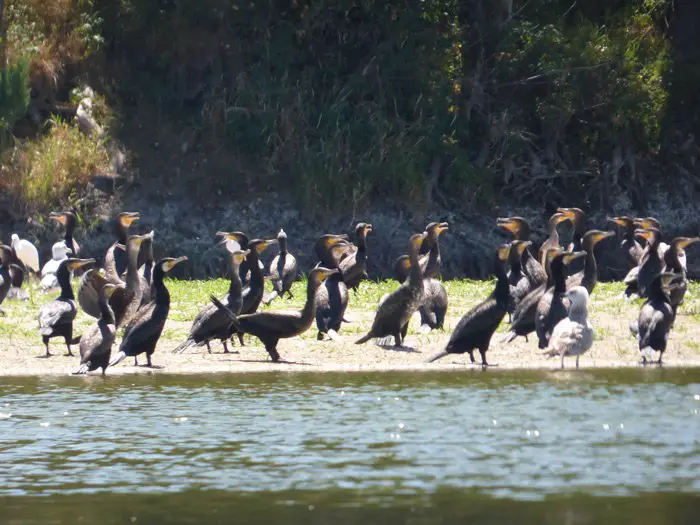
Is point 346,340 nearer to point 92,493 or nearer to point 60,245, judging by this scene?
point 60,245

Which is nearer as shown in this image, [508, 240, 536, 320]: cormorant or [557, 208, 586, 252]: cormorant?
[508, 240, 536, 320]: cormorant

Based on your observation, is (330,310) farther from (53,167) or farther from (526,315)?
(53,167)

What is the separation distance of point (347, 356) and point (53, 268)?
317 inches

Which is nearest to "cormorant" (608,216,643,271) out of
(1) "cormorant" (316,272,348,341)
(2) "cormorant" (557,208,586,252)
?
(2) "cormorant" (557,208,586,252)

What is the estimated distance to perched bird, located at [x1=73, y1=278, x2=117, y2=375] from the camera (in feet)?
54.8

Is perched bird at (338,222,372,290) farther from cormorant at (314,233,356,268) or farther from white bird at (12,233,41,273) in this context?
white bird at (12,233,41,273)

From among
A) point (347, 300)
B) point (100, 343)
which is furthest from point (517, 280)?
point (100, 343)

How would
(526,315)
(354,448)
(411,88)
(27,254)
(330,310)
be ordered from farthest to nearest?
1. (411,88)
2. (27,254)
3. (330,310)
4. (526,315)
5. (354,448)

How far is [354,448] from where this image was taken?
11961mm

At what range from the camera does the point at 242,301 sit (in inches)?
753

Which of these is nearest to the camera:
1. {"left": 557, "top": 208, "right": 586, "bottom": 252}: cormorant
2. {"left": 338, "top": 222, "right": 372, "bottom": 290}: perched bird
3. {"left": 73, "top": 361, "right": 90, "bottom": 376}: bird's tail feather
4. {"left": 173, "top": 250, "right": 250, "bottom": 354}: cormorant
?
{"left": 73, "top": 361, "right": 90, "bottom": 376}: bird's tail feather

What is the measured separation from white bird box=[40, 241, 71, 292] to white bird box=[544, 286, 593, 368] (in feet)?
33.3

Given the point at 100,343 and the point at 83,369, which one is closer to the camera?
the point at 100,343

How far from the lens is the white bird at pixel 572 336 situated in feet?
55.3
